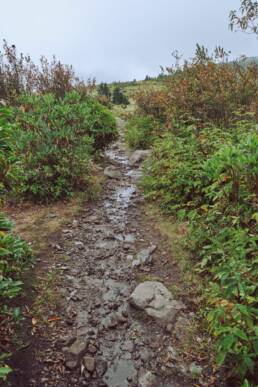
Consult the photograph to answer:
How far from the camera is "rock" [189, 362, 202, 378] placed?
236 cm

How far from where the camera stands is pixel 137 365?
248 cm

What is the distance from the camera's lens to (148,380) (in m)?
2.35

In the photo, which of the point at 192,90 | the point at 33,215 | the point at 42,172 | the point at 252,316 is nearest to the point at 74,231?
the point at 33,215

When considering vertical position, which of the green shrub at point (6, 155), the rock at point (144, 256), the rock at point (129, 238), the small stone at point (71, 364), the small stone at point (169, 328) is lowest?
the small stone at point (169, 328)

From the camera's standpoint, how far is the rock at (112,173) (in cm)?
699

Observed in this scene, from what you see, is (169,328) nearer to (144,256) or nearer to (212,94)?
(144,256)

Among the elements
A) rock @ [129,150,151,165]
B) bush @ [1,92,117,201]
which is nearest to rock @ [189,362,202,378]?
bush @ [1,92,117,201]

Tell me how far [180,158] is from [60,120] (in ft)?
8.44

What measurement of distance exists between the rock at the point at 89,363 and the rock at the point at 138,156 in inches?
241

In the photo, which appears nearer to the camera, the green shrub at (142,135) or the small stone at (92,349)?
the small stone at (92,349)

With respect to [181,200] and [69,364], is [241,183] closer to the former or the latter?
[181,200]

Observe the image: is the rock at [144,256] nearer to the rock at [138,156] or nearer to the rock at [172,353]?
the rock at [172,353]

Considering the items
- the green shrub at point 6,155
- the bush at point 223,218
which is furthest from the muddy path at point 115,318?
the green shrub at point 6,155

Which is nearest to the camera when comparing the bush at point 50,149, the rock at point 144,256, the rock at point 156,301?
the rock at point 156,301
